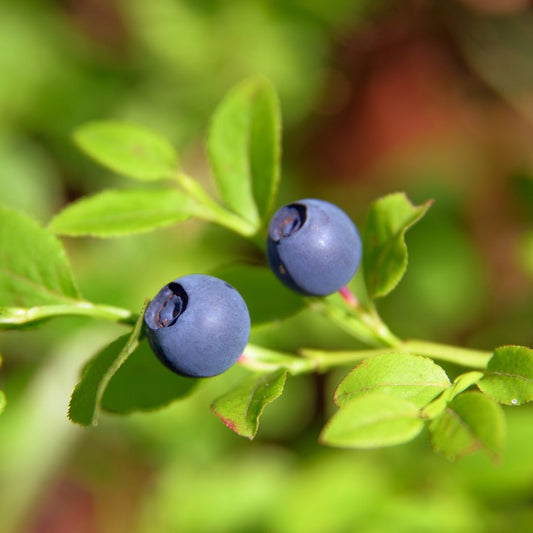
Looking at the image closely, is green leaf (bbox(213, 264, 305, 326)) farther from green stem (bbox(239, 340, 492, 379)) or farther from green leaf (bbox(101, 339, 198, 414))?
green leaf (bbox(101, 339, 198, 414))

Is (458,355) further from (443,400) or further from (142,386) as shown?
(142,386)

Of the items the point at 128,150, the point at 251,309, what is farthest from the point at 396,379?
the point at 128,150

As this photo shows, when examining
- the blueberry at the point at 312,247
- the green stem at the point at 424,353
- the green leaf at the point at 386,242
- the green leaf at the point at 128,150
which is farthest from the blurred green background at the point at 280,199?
the blueberry at the point at 312,247

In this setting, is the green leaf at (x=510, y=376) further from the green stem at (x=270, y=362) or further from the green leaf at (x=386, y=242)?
the green stem at (x=270, y=362)

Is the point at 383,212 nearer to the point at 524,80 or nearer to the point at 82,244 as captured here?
the point at 82,244

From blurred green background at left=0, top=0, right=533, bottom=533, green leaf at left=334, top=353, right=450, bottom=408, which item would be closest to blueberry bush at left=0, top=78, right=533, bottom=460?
green leaf at left=334, top=353, right=450, bottom=408

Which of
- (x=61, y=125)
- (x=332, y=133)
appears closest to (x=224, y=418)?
(x=61, y=125)
